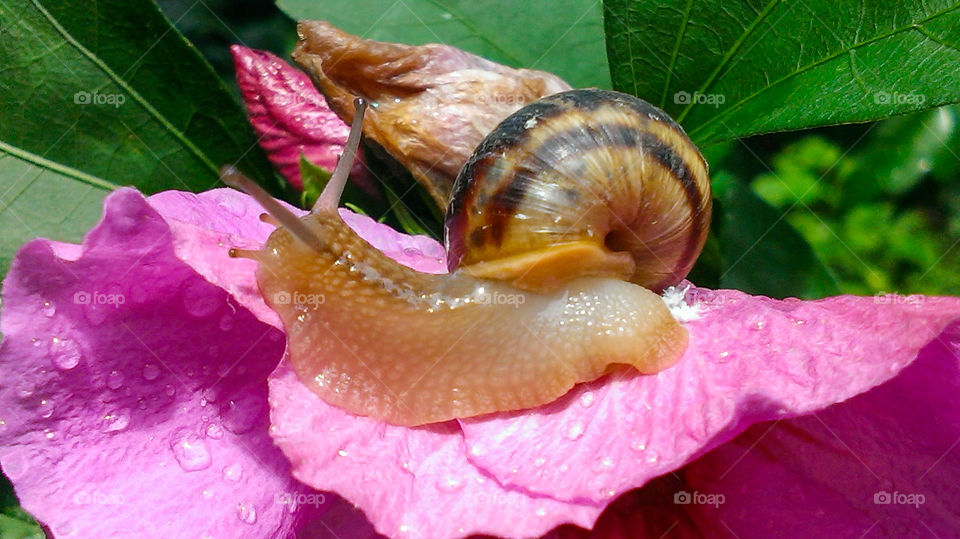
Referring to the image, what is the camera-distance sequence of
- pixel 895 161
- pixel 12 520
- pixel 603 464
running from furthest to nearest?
pixel 895 161 → pixel 12 520 → pixel 603 464

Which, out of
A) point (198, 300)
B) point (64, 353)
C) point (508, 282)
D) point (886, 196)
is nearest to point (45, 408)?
point (64, 353)

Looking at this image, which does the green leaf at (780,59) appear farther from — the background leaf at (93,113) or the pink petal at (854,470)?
the background leaf at (93,113)

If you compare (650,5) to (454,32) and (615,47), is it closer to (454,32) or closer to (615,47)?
(615,47)

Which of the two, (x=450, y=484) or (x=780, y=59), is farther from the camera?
(x=780, y=59)

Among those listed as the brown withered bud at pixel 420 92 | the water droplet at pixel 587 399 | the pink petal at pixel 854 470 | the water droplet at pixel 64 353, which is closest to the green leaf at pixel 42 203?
the water droplet at pixel 64 353

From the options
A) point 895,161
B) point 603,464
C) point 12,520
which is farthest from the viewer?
point 895,161

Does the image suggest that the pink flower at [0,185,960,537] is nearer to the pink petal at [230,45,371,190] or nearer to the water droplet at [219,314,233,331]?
the water droplet at [219,314,233,331]

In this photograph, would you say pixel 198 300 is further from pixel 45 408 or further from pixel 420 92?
pixel 420 92
